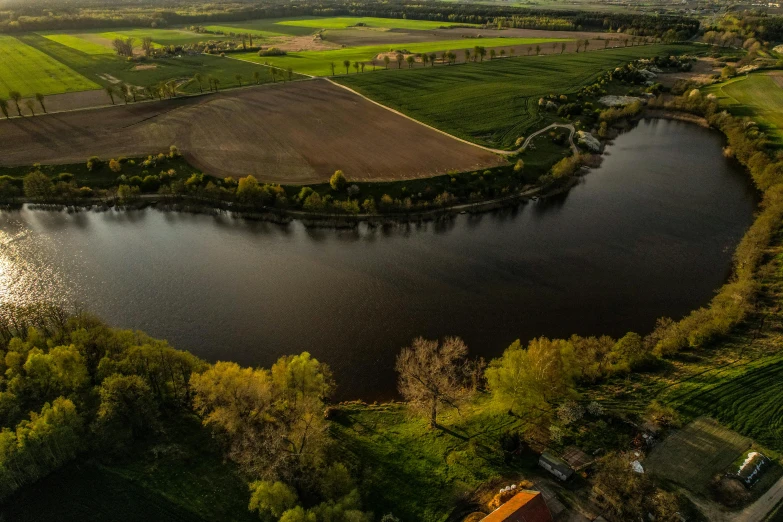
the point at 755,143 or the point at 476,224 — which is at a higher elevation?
the point at 755,143

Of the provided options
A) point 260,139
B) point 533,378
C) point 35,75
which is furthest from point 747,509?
point 35,75

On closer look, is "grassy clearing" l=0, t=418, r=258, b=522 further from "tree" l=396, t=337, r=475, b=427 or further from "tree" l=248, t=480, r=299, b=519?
"tree" l=396, t=337, r=475, b=427

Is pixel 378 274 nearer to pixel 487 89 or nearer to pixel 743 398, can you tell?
pixel 743 398

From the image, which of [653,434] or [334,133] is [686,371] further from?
[334,133]

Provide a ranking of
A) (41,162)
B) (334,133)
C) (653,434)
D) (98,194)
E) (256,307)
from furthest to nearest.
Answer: (334,133), (41,162), (98,194), (256,307), (653,434)

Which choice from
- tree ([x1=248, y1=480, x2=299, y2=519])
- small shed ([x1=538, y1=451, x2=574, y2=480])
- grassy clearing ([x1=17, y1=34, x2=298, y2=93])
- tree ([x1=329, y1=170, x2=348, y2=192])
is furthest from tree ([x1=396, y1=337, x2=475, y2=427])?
A: grassy clearing ([x1=17, y1=34, x2=298, y2=93])

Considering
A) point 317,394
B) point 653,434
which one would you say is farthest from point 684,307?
point 317,394
